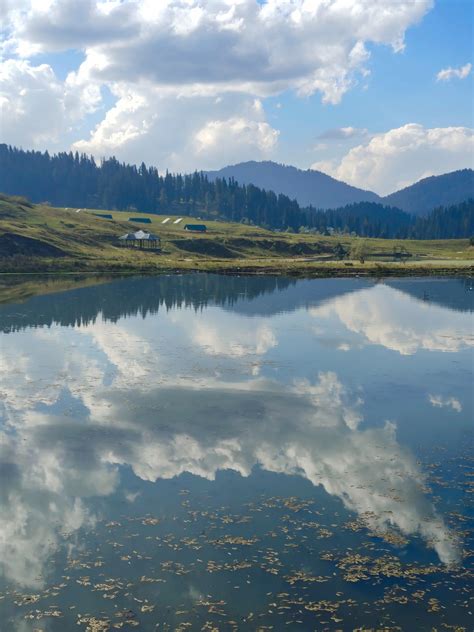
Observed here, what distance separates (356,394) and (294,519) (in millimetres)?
20282

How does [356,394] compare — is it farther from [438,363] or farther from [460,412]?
[438,363]

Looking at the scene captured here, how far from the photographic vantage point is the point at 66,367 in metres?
52.7

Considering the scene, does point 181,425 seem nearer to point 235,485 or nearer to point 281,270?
point 235,485

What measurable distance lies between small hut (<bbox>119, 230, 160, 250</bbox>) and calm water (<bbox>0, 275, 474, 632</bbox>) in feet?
436

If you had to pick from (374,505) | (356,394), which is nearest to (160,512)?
(374,505)

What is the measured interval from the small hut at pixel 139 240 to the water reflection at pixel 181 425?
126723 mm

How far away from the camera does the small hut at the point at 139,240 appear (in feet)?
634

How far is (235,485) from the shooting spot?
95.0 feet

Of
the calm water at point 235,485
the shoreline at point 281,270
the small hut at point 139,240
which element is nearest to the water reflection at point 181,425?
the calm water at point 235,485

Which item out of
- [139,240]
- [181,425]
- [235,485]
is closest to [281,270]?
[139,240]

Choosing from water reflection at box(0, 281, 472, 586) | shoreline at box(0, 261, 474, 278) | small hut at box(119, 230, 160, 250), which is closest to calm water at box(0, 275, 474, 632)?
water reflection at box(0, 281, 472, 586)

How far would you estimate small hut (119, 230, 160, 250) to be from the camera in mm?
193375

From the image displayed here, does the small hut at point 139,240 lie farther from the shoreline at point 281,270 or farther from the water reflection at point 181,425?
the water reflection at point 181,425

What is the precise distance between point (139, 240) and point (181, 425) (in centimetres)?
16506
